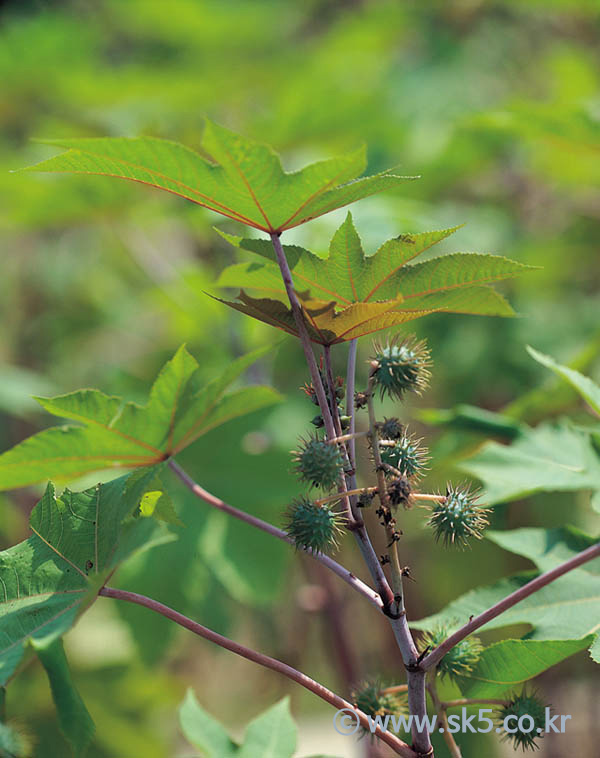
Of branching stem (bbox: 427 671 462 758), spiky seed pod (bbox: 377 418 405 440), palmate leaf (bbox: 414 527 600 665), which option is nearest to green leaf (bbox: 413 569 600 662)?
palmate leaf (bbox: 414 527 600 665)

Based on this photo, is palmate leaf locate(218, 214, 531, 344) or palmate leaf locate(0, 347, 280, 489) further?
palmate leaf locate(0, 347, 280, 489)

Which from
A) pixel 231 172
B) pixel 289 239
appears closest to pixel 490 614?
pixel 231 172

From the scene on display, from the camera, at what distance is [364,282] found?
0.92m

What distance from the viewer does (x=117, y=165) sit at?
0.83 m

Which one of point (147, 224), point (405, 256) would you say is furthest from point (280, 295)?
point (147, 224)

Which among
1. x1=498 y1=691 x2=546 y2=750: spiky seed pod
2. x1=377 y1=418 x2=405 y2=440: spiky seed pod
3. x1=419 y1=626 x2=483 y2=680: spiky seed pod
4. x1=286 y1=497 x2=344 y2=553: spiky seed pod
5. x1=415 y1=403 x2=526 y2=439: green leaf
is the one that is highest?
x1=415 y1=403 x2=526 y2=439: green leaf

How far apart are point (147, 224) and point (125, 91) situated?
92 centimetres

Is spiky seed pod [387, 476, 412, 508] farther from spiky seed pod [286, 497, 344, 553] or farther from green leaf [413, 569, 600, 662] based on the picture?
green leaf [413, 569, 600, 662]

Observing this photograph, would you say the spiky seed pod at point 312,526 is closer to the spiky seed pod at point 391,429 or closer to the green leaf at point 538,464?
the spiky seed pod at point 391,429

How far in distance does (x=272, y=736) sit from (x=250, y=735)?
1.4 inches

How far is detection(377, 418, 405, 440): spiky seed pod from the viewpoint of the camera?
2.69 ft

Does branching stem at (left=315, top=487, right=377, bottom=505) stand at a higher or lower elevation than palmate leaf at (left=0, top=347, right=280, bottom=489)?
lower

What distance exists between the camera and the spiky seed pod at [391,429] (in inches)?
32.2

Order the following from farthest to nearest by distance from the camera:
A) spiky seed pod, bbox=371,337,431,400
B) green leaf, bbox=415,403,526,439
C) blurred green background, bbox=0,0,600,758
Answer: blurred green background, bbox=0,0,600,758
green leaf, bbox=415,403,526,439
spiky seed pod, bbox=371,337,431,400
